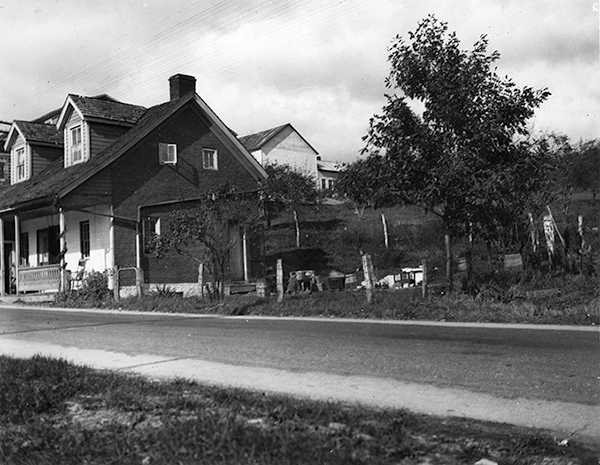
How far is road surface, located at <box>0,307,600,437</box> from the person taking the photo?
6.14 metres

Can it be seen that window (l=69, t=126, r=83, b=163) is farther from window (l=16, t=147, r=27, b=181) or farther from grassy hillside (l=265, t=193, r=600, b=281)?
grassy hillside (l=265, t=193, r=600, b=281)

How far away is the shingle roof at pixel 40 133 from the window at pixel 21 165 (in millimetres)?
875

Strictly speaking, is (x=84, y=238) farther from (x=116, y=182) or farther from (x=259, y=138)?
(x=259, y=138)

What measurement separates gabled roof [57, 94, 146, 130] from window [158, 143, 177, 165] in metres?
2.17

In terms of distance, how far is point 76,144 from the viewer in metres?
27.2

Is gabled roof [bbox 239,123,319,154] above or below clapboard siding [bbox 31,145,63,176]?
above

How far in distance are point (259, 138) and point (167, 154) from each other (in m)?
Answer: 33.2

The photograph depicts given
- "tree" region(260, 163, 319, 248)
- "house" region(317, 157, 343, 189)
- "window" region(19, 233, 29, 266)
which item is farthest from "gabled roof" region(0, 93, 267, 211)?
"house" region(317, 157, 343, 189)

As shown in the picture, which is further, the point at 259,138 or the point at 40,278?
the point at 259,138

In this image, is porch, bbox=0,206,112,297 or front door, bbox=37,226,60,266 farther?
front door, bbox=37,226,60,266

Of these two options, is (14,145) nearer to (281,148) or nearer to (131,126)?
(131,126)

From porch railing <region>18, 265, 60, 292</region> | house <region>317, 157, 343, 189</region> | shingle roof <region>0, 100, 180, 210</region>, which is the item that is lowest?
porch railing <region>18, 265, 60, 292</region>

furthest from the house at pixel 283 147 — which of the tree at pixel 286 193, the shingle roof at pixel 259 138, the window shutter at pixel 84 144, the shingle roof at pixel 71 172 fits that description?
the window shutter at pixel 84 144

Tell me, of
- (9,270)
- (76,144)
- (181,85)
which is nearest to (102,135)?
(76,144)
